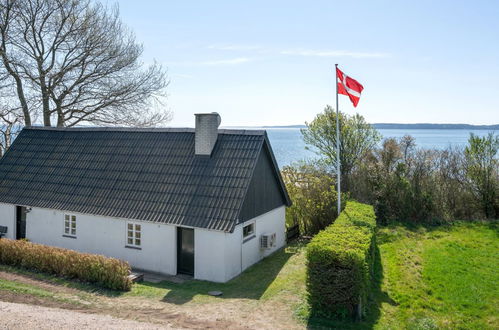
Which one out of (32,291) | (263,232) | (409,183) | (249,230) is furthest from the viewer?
(409,183)

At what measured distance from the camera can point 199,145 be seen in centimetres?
1694

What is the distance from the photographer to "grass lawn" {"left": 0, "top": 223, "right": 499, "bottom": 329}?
10773mm

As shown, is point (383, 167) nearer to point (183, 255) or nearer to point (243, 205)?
point (243, 205)

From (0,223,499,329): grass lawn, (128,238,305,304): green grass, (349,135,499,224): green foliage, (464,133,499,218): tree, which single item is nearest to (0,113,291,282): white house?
(128,238,305,304): green grass

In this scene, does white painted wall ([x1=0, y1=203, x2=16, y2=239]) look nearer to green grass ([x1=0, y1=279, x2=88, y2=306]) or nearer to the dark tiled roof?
the dark tiled roof

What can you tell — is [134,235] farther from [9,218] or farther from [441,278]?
[441,278]

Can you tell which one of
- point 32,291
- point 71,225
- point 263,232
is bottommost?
point 32,291

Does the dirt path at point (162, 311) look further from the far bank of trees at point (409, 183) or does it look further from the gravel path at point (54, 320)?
the far bank of trees at point (409, 183)

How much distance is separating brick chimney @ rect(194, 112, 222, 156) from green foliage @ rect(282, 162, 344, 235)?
724 cm

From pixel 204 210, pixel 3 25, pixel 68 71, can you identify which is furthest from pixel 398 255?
pixel 3 25

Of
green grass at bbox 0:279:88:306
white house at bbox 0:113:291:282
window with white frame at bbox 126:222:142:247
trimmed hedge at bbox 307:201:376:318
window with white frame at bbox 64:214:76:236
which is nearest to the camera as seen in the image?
trimmed hedge at bbox 307:201:376:318

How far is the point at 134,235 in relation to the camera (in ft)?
52.5

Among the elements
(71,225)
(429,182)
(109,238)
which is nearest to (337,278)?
(109,238)

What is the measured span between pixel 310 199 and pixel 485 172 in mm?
10703
